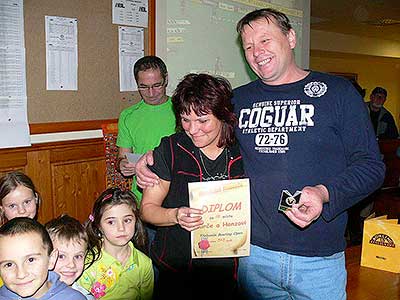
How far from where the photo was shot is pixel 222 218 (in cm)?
165

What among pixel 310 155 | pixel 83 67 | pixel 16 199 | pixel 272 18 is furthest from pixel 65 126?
pixel 310 155

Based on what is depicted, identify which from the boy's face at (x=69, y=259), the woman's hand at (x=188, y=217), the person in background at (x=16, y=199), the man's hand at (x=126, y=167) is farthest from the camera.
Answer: the man's hand at (x=126, y=167)

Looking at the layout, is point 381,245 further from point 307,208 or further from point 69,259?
point 69,259

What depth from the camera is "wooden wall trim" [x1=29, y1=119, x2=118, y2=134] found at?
9.80ft

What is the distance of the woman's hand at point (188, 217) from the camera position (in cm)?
157

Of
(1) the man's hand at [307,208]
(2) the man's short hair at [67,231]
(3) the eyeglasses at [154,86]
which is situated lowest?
(2) the man's short hair at [67,231]

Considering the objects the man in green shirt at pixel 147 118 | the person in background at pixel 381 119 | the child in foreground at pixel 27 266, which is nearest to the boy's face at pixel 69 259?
the child in foreground at pixel 27 266

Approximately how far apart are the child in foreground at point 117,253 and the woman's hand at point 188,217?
2.13 ft

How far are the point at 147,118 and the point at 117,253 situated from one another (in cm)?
108

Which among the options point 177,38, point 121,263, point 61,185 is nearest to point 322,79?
point 121,263

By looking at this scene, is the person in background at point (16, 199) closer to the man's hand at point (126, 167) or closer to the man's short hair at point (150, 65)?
the man's hand at point (126, 167)

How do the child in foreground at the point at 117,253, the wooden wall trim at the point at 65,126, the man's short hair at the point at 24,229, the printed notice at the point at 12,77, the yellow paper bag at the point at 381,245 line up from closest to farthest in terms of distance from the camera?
1. the man's short hair at the point at 24,229
2. the child in foreground at the point at 117,253
3. the yellow paper bag at the point at 381,245
4. the printed notice at the point at 12,77
5. the wooden wall trim at the point at 65,126

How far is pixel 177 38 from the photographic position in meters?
3.78

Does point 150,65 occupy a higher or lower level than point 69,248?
higher
